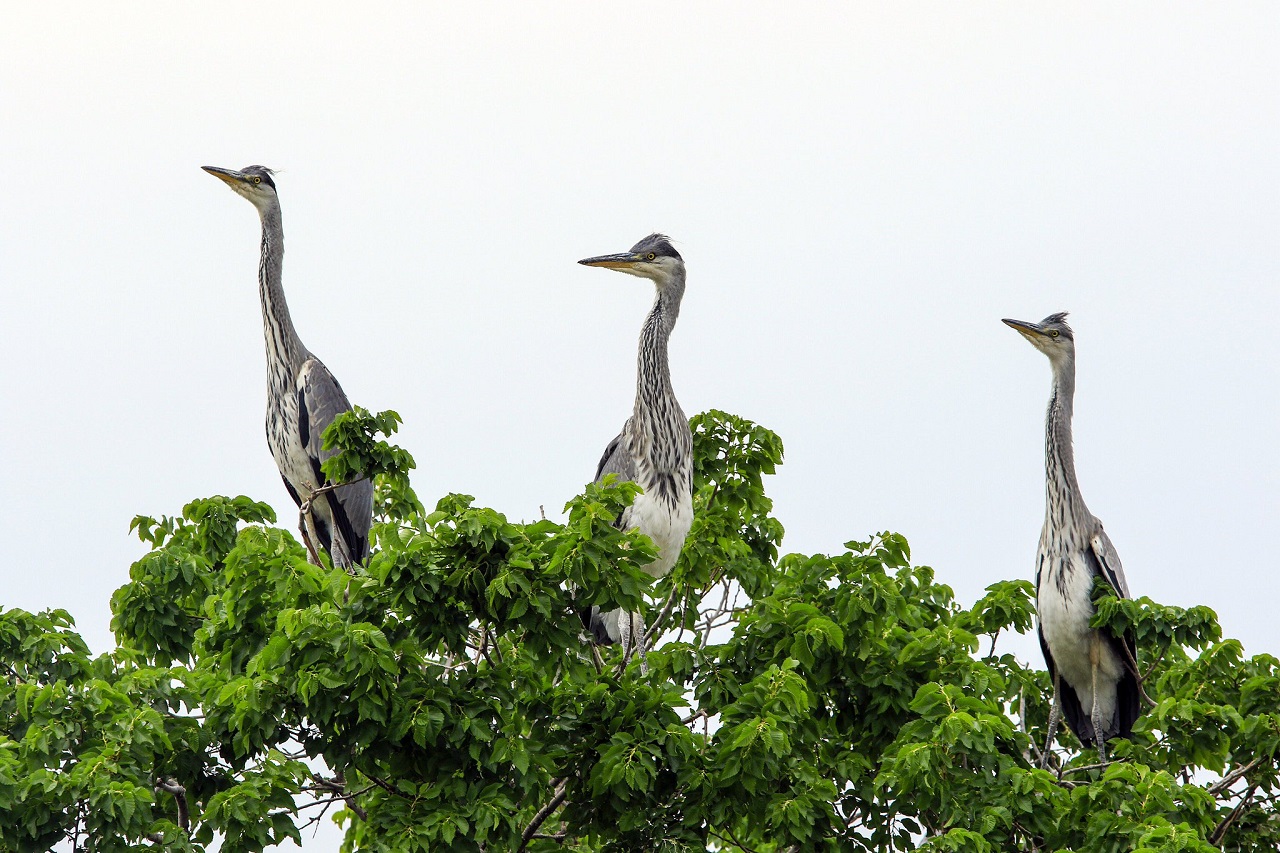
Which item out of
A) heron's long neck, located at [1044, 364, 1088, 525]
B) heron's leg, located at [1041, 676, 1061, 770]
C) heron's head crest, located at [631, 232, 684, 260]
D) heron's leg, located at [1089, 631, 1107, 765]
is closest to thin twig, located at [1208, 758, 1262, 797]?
heron's leg, located at [1041, 676, 1061, 770]

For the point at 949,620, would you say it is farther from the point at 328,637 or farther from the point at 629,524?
the point at 328,637

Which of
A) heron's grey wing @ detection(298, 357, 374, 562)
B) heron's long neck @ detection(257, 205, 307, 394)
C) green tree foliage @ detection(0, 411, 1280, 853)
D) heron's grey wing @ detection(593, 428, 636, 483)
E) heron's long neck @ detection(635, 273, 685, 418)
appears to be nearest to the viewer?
green tree foliage @ detection(0, 411, 1280, 853)

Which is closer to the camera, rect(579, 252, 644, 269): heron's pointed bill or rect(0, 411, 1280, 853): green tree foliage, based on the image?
rect(0, 411, 1280, 853): green tree foliage

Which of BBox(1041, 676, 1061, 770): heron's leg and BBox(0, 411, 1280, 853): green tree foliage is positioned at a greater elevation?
BBox(1041, 676, 1061, 770): heron's leg

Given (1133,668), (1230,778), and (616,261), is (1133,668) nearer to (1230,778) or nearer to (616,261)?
(1230,778)

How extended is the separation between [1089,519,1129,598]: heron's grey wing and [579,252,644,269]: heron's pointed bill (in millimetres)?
3160

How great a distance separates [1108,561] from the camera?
886 centimetres

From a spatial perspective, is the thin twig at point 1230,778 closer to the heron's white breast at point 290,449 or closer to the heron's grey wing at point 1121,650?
the heron's grey wing at point 1121,650

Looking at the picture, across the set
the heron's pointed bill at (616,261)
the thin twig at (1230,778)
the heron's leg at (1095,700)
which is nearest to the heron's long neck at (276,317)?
the heron's pointed bill at (616,261)

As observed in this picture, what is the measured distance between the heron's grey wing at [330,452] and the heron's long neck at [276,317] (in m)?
0.13

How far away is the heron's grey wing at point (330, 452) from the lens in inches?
375

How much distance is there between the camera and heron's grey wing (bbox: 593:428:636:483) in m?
8.16

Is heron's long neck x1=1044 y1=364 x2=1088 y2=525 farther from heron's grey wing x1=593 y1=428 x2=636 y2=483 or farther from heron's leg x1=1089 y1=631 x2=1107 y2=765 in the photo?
heron's grey wing x1=593 y1=428 x2=636 y2=483

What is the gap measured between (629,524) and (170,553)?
2.33 meters
